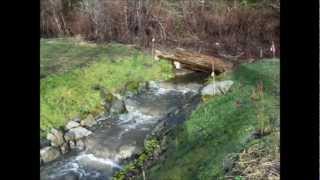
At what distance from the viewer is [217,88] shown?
1657 millimetres

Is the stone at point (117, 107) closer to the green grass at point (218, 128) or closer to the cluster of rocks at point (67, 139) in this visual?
the cluster of rocks at point (67, 139)

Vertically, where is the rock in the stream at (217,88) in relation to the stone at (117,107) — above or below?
above

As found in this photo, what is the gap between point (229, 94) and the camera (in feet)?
5.44

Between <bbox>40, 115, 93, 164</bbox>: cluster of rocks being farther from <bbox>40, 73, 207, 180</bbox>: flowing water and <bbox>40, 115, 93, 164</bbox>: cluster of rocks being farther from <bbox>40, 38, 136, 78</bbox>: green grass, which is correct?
<bbox>40, 38, 136, 78</bbox>: green grass

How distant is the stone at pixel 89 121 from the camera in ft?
5.32

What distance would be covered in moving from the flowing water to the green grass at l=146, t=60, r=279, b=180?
0.05 metres

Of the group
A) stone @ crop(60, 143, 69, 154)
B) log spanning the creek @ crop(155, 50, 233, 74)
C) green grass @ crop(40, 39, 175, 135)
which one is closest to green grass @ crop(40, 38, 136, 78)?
green grass @ crop(40, 39, 175, 135)

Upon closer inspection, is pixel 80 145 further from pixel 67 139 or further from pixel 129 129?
pixel 129 129

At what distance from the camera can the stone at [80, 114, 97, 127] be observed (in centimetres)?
162

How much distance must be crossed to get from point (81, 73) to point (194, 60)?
13.5 inches

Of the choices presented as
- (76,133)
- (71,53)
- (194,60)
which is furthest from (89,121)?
(194,60)

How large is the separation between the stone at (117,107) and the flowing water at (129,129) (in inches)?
0.5

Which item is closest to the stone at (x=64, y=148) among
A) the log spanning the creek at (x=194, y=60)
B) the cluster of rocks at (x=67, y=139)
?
the cluster of rocks at (x=67, y=139)
